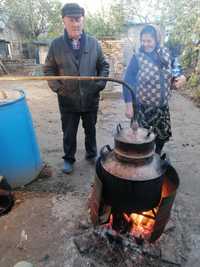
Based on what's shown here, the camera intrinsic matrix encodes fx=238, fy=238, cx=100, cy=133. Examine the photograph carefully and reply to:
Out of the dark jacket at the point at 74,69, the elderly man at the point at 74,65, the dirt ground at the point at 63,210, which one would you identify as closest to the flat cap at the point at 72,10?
the elderly man at the point at 74,65

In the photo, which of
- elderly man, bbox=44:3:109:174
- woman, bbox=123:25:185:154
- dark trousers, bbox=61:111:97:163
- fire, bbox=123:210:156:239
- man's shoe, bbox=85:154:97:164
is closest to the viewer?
fire, bbox=123:210:156:239

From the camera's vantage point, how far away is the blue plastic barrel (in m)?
2.79

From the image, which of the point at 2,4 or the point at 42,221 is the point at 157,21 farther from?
the point at 2,4

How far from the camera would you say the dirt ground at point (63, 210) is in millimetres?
2268

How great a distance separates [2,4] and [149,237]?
2564 cm

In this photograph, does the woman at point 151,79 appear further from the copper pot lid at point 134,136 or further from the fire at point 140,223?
the fire at point 140,223

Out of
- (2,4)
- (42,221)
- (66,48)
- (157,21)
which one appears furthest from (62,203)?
(2,4)

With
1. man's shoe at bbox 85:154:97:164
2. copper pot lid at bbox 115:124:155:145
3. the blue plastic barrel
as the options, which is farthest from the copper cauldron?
man's shoe at bbox 85:154:97:164

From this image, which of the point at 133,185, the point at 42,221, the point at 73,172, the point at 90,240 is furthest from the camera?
the point at 73,172

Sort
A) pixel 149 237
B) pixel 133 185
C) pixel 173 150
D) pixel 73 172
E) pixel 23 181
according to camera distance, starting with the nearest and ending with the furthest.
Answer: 1. pixel 133 185
2. pixel 149 237
3. pixel 23 181
4. pixel 73 172
5. pixel 173 150

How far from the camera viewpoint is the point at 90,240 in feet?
7.45

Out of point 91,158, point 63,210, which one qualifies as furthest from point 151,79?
point 63,210

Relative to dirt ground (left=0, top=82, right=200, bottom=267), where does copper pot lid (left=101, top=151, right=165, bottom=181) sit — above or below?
above

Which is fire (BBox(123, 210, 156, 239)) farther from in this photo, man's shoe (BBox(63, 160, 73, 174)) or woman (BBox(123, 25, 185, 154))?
man's shoe (BBox(63, 160, 73, 174))
